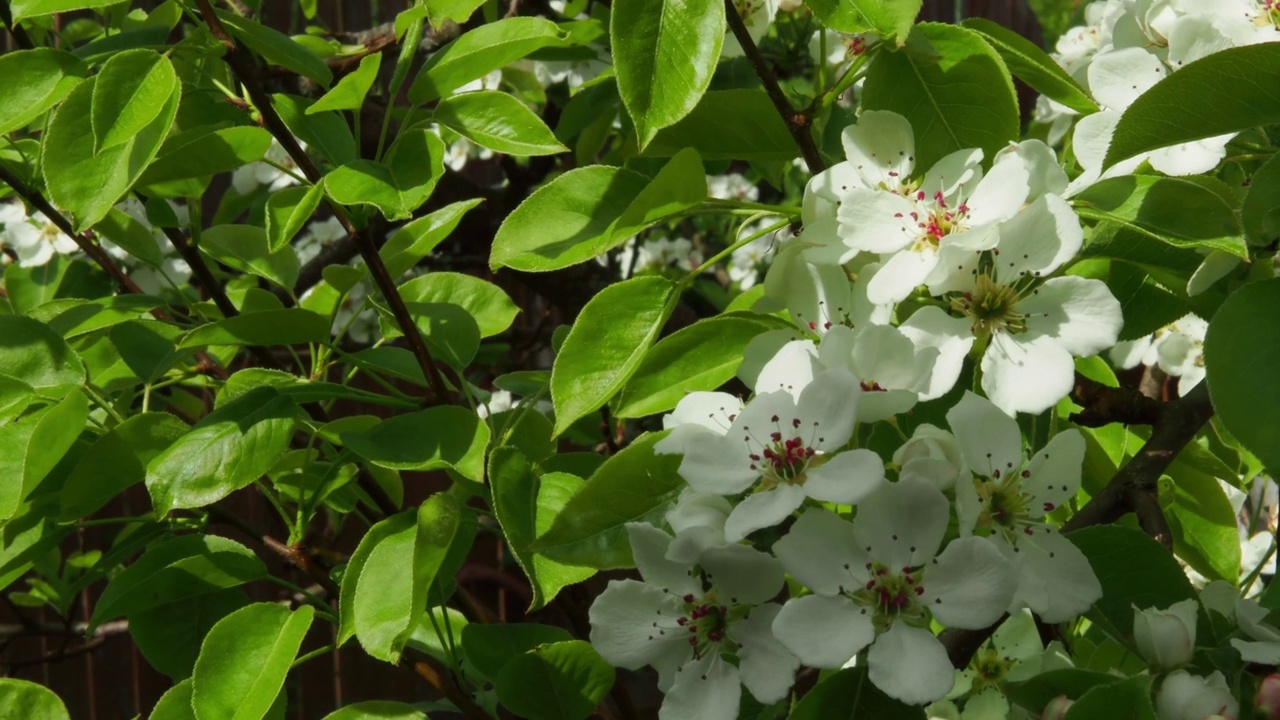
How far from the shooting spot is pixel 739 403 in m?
0.79

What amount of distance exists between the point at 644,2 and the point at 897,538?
337 mm

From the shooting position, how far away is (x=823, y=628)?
0.69 metres

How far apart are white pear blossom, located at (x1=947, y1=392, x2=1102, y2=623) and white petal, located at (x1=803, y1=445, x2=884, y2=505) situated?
58 mm

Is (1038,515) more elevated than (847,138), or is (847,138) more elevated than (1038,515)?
(847,138)

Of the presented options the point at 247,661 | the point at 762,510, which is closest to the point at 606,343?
the point at 762,510

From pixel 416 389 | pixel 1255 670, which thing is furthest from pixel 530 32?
pixel 416 389

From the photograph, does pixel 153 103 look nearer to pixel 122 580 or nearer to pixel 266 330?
pixel 266 330

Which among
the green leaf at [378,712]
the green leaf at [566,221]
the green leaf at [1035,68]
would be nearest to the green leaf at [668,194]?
A: the green leaf at [566,221]

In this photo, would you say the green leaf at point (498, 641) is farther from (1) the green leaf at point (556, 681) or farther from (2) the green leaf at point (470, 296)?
(2) the green leaf at point (470, 296)

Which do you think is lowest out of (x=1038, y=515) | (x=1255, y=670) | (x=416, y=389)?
(x=416, y=389)

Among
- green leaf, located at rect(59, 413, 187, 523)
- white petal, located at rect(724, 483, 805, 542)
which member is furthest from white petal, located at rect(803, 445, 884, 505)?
green leaf, located at rect(59, 413, 187, 523)

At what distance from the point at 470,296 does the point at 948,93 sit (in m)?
0.53

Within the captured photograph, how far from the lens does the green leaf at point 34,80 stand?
849 mm

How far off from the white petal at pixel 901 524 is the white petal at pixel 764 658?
71 mm
